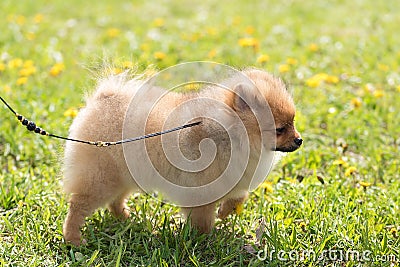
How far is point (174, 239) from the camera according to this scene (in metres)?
3.28

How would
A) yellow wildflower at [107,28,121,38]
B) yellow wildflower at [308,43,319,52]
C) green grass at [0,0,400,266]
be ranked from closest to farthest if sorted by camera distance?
green grass at [0,0,400,266] < yellow wildflower at [308,43,319,52] < yellow wildflower at [107,28,121,38]

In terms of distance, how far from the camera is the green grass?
10.6 ft

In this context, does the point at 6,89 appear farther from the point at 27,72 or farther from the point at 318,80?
the point at 318,80

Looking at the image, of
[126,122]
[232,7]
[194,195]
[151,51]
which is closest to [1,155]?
[126,122]

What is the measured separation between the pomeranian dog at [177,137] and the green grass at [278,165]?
0.22 meters

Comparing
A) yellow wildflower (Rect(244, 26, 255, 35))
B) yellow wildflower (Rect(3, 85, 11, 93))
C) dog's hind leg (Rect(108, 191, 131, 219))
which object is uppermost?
yellow wildflower (Rect(244, 26, 255, 35))

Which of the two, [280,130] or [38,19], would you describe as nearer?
[280,130]

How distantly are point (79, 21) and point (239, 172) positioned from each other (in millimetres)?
5916

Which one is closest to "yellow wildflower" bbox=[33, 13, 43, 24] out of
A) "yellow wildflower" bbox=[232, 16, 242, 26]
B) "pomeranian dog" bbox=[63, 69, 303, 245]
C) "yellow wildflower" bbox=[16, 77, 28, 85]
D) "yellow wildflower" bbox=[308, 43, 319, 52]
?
"yellow wildflower" bbox=[16, 77, 28, 85]

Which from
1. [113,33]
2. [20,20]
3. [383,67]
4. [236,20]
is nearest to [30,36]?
[20,20]

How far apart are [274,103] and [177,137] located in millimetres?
580

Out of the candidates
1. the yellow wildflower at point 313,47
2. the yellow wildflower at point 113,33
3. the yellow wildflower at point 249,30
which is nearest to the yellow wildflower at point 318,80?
the yellow wildflower at point 313,47

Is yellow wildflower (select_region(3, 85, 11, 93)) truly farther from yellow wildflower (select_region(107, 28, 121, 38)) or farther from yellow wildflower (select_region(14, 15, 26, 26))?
yellow wildflower (select_region(14, 15, 26, 26))

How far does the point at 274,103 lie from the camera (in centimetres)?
303
